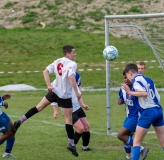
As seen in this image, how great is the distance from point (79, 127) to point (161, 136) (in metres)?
2.36

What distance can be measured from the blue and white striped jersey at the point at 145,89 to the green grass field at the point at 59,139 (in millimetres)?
1701

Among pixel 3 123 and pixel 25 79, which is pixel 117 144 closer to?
pixel 3 123

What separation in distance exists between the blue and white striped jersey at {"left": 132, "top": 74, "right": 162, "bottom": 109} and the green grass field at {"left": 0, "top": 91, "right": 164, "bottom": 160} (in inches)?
67.0

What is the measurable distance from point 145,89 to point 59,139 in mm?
4320

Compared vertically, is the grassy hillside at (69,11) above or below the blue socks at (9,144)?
below

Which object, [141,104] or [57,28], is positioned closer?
[141,104]

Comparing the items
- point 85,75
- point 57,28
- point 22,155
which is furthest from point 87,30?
point 22,155

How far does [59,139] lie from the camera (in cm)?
1326

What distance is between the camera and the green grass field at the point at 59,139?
444 inches

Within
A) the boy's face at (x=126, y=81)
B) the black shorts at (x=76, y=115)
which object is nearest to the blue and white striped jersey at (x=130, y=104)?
the boy's face at (x=126, y=81)

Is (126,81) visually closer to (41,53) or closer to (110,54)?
(110,54)

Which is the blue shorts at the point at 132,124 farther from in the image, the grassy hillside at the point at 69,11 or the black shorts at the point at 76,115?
the grassy hillside at the point at 69,11

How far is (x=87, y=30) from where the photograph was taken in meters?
36.2

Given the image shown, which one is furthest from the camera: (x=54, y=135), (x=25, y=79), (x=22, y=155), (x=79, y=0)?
(x=79, y=0)
